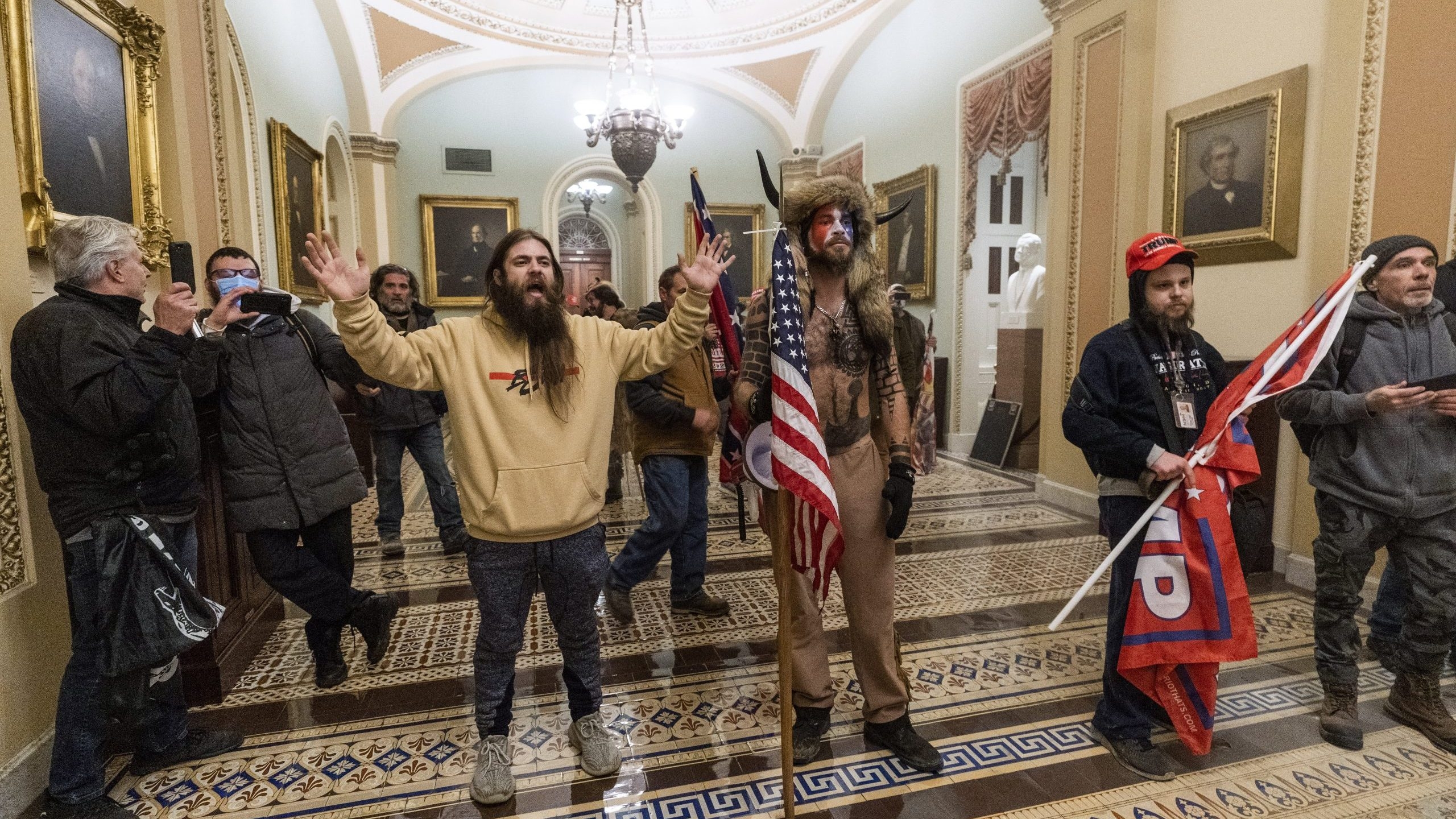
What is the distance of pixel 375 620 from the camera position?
3.01 meters

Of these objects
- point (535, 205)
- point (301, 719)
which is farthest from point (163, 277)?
point (535, 205)

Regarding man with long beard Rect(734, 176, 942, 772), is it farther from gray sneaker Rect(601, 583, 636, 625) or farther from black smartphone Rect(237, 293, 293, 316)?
black smartphone Rect(237, 293, 293, 316)

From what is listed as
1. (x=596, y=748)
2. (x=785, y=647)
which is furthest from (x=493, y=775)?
(x=785, y=647)

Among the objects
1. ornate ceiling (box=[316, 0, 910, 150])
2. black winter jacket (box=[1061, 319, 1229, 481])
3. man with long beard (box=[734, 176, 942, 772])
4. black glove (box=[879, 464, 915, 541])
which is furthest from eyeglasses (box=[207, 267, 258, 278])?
ornate ceiling (box=[316, 0, 910, 150])

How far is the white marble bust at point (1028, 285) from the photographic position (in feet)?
24.4

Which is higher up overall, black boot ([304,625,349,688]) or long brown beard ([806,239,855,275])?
long brown beard ([806,239,855,275])

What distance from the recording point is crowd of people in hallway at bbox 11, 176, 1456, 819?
2121mm

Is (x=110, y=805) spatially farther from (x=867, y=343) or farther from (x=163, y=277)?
(x=867, y=343)

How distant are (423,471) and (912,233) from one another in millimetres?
6184

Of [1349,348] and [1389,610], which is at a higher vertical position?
[1349,348]

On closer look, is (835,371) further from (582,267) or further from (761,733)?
(582,267)

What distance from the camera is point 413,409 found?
14.4 feet

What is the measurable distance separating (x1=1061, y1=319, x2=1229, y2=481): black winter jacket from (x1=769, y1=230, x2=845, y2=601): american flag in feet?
2.97

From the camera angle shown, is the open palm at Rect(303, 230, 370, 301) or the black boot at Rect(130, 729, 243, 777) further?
the black boot at Rect(130, 729, 243, 777)
